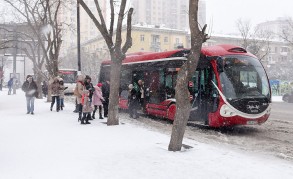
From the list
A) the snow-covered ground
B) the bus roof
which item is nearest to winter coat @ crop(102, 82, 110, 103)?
the bus roof

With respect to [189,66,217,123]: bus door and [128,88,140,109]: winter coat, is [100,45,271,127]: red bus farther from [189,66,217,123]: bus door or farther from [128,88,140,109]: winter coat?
[128,88,140,109]: winter coat

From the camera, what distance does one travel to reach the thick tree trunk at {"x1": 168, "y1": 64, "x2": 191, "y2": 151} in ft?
24.3

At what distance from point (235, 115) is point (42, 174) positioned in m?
6.65

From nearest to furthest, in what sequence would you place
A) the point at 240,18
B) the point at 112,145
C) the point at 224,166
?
the point at 224,166 → the point at 112,145 → the point at 240,18

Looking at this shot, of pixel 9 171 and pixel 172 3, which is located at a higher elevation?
pixel 172 3

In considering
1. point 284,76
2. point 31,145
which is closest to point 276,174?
point 31,145

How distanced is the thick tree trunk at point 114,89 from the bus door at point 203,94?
2.63 meters

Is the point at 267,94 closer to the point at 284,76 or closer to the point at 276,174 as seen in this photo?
the point at 276,174

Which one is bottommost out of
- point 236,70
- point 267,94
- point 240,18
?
point 267,94

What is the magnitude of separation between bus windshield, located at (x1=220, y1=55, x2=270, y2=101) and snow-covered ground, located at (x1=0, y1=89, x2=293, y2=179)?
8.40 feet

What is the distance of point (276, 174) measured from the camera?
6.07m

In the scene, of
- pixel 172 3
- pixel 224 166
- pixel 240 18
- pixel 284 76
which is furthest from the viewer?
pixel 172 3

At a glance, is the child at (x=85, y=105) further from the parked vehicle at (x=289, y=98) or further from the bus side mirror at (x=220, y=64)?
the parked vehicle at (x=289, y=98)

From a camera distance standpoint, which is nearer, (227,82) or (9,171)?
(9,171)
